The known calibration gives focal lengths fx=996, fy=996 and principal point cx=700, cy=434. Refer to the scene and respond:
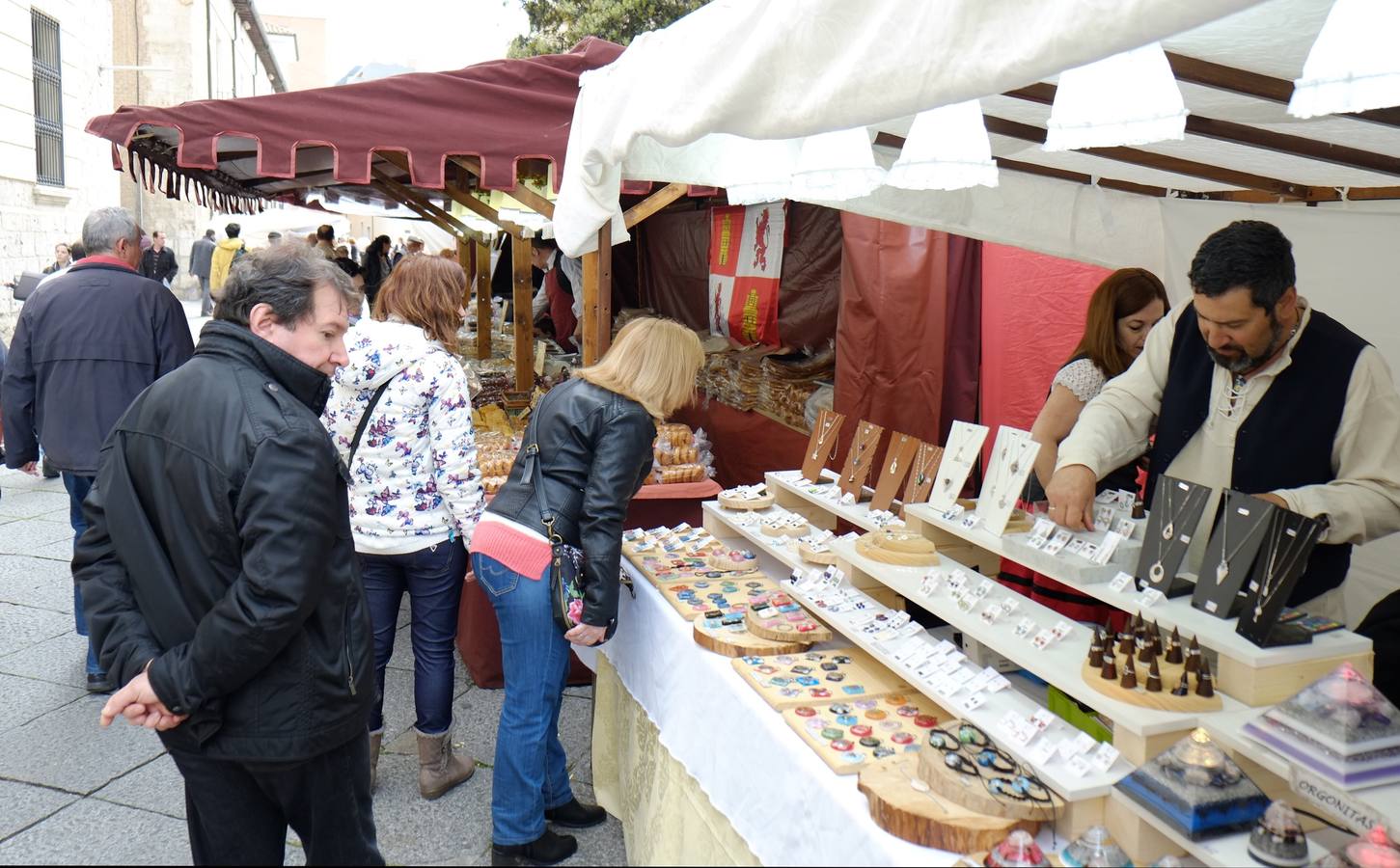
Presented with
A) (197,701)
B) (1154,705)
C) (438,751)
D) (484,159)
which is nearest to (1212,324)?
(1154,705)

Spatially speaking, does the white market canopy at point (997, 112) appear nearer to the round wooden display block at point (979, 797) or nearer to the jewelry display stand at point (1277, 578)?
the jewelry display stand at point (1277, 578)

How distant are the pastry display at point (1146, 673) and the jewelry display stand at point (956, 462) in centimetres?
77

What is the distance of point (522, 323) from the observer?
6.73 m

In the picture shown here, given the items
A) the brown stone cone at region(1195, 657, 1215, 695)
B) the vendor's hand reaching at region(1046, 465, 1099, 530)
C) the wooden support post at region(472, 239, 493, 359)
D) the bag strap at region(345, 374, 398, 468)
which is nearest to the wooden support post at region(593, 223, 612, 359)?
the bag strap at region(345, 374, 398, 468)

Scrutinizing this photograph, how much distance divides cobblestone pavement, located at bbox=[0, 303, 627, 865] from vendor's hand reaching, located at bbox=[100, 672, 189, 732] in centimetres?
83

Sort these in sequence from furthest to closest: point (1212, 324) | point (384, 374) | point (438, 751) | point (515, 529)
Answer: point (438, 751) → point (384, 374) → point (515, 529) → point (1212, 324)

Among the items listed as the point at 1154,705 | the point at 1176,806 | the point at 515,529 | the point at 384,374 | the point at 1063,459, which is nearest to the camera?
the point at 1176,806

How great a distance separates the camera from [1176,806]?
156cm

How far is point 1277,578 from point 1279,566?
0.02m

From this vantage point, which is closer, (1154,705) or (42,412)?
(1154,705)

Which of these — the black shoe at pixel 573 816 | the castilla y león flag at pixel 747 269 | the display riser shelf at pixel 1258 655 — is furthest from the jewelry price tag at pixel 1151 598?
the castilla y león flag at pixel 747 269

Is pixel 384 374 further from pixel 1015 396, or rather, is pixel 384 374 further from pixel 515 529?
pixel 1015 396

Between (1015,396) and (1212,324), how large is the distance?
2431mm

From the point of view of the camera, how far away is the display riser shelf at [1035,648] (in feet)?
5.64
